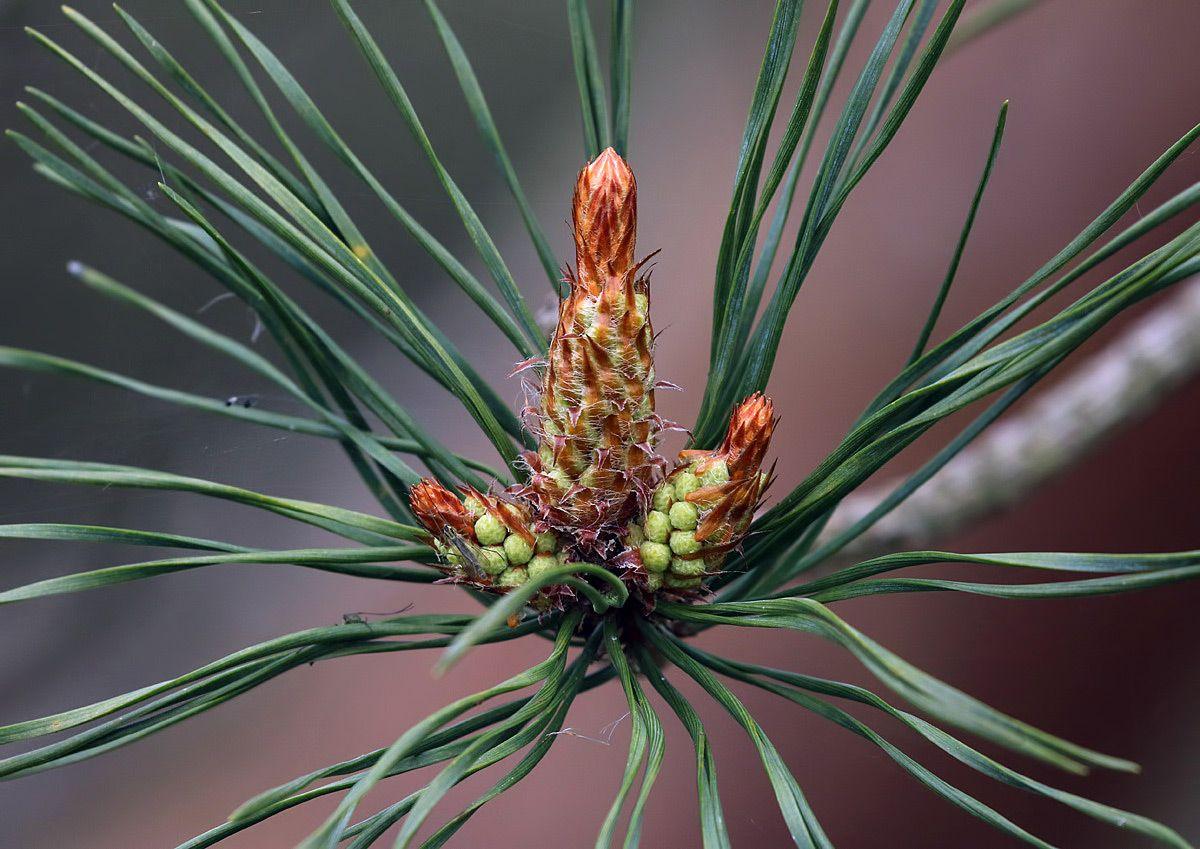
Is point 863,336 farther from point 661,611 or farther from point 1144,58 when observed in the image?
point 661,611

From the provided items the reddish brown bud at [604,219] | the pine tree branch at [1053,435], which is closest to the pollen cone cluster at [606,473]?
the reddish brown bud at [604,219]

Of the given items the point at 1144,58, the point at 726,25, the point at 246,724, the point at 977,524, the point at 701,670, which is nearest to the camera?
the point at 701,670

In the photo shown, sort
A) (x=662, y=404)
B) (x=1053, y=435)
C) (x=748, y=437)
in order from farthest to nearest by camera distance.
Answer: (x=662, y=404)
(x=1053, y=435)
(x=748, y=437)

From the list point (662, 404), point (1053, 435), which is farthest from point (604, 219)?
point (662, 404)

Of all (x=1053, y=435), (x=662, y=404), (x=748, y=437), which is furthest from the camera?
(x=662, y=404)

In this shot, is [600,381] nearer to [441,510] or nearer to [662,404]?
[441,510]

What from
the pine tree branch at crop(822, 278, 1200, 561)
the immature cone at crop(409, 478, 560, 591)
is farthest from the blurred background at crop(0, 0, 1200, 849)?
the immature cone at crop(409, 478, 560, 591)

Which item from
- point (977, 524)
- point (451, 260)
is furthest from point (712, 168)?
point (451, 260)
